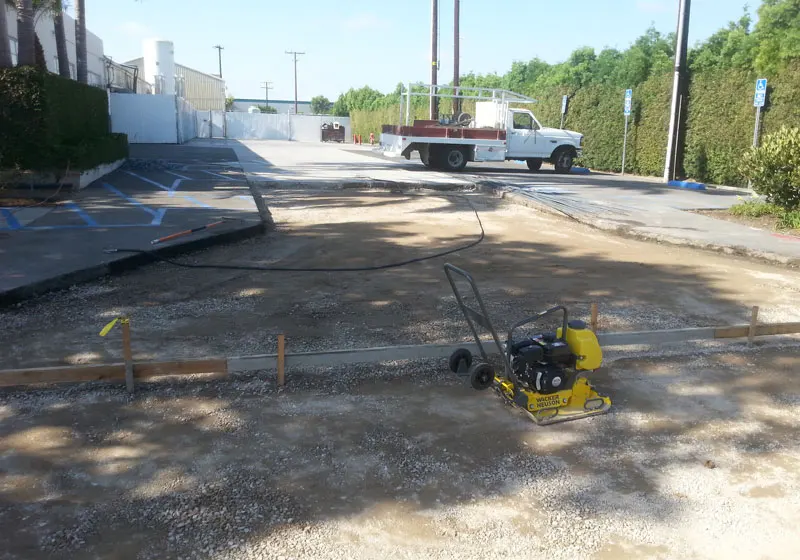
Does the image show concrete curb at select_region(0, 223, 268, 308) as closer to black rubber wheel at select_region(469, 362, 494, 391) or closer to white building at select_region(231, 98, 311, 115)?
black rubber wheel at select_region(469, 362, 494, 391)

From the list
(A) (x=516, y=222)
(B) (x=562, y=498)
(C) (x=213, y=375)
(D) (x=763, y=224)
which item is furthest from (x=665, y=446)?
(D) (x=763, y=224)

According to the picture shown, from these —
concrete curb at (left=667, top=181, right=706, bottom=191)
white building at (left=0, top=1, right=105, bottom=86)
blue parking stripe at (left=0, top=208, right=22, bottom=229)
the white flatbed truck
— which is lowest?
blue parking stripe at (left=0, top=208, right=22, bottom=229)

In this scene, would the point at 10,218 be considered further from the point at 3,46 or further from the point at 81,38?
the point at 81,38

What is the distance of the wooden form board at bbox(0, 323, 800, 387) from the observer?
15.6ft

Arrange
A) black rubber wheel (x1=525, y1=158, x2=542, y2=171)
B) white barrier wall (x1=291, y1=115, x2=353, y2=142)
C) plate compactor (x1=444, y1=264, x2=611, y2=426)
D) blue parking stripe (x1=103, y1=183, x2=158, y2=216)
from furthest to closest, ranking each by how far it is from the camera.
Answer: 1. white barrier wall (x1=291, y1=115, x2=353, y2=142)
2. black rubber wheel (x1=525, y1=158, x2=542, y2=171)
3. blue parking stripe (x1=103, y1=183, x2=158, y2=216)
4. plate compactor (x1=444, y1=264, x2=611, y2=426)

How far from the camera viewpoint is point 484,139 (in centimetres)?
2477

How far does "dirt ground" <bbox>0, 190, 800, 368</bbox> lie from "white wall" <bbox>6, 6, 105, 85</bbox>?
18555 millimetres

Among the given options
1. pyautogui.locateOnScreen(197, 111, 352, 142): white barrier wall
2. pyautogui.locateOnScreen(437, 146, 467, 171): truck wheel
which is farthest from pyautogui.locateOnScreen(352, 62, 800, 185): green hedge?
pyautogui.locateOnScreen(197, 111, 352, 142): white barrier wall

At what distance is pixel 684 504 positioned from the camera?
3.59 metres

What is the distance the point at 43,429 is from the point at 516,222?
34.5 feet

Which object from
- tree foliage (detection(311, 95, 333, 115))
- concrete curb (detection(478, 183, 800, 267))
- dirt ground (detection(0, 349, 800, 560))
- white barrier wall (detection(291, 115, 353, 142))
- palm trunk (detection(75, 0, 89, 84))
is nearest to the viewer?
dirt ground (detection(0, 349, 800, 560))

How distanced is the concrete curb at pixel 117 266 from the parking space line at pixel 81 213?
239 cm

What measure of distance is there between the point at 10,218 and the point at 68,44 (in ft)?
91.6

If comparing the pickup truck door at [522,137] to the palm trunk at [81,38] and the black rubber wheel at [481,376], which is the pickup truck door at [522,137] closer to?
the palm trunk at [81,38]
